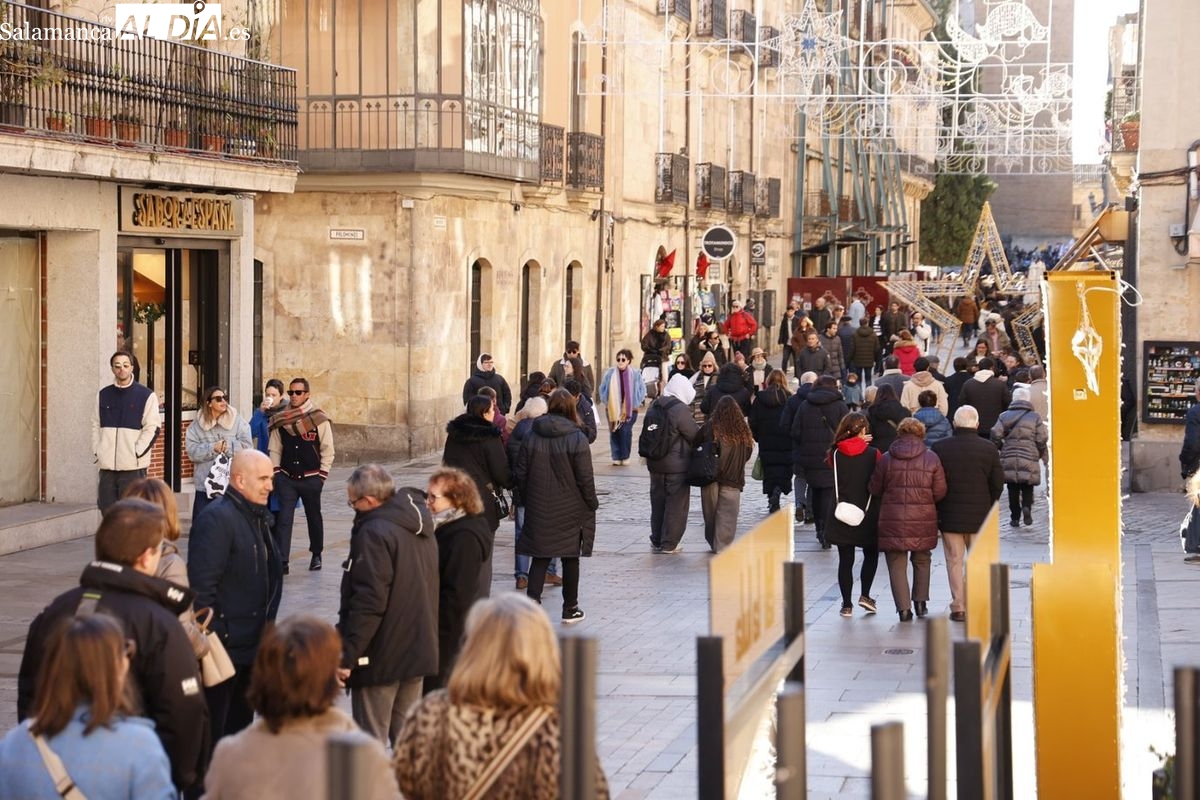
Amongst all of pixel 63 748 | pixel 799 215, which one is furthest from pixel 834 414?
pixel 799 215

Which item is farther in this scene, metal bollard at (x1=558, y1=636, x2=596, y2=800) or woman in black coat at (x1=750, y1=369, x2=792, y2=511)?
woman in black coat at (x1=750, y1=369, x2=792, y2=511)

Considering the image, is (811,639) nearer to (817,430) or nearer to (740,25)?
(817,430)

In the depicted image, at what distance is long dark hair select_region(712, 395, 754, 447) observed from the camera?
15.6 meters

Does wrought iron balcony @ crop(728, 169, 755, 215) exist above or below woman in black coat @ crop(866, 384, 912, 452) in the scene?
above

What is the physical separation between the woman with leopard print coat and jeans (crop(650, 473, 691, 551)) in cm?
1177

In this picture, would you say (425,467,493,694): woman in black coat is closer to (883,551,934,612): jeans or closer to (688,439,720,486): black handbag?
(883,551,934,612): jeans

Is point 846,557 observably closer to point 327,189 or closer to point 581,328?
point 327,189

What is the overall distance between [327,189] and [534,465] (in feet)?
40.9

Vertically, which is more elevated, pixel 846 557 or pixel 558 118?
pixel 558 118

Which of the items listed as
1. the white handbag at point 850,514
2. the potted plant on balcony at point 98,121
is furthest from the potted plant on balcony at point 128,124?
the white handbag at point 850,514

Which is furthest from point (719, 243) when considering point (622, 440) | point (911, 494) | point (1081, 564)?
point (1081, 564)

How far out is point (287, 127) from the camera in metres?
19.1

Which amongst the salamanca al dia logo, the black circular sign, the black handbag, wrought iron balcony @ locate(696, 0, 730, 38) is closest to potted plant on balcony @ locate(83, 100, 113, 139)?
the salamanca al dia logo

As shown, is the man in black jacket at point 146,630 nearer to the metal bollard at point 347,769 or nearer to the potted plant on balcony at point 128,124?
the metal bollard at point 347,769
